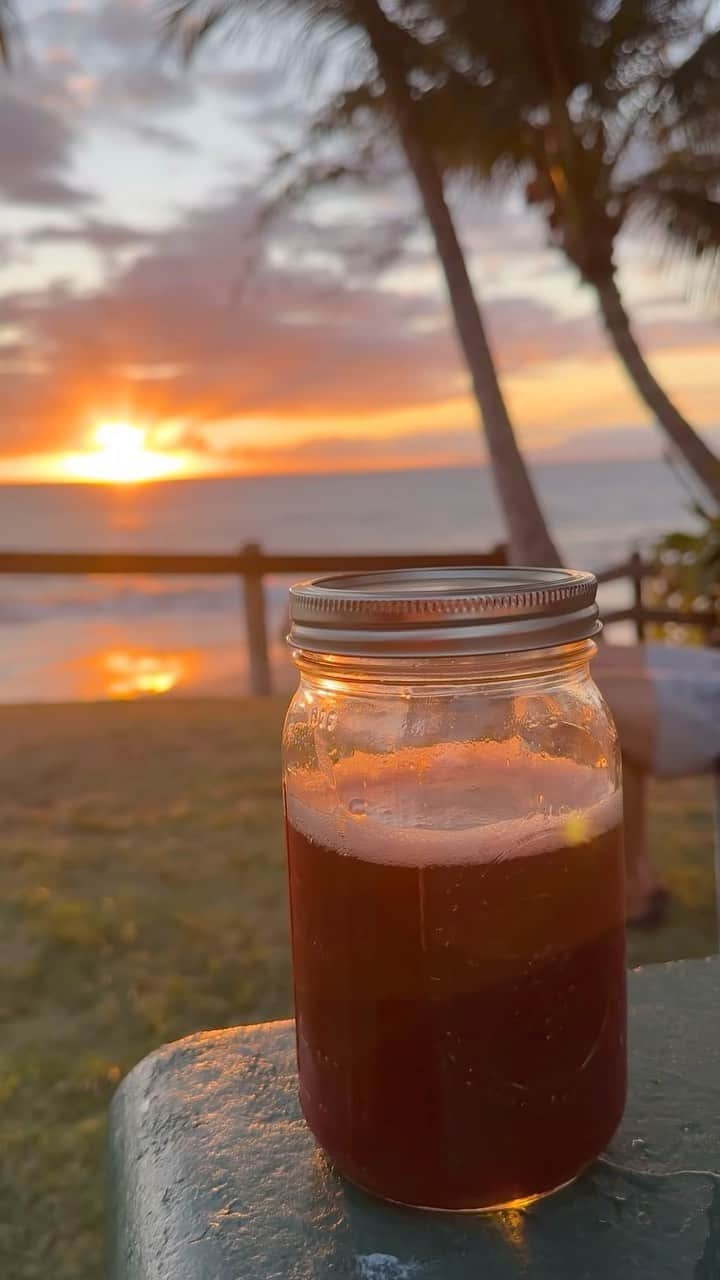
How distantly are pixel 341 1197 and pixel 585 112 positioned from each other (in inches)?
392

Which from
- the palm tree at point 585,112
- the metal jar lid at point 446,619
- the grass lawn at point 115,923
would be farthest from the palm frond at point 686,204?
the metal jar lid at point 446,619

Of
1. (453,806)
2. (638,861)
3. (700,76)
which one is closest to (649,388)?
(700,76)

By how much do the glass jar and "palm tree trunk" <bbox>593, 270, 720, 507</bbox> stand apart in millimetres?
8231

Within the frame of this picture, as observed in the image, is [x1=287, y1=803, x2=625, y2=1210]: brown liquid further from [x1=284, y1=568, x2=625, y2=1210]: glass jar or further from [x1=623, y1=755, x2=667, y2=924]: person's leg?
[x1=623, y1=755, x2=667, y2=924]: person's leg

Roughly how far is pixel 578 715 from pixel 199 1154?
1.52 feet

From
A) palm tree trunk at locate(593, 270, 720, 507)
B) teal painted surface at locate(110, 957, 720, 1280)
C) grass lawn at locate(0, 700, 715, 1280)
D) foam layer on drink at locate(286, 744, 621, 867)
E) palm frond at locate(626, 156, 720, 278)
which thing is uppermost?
palm frond at locate(626, 156, 720, 278)

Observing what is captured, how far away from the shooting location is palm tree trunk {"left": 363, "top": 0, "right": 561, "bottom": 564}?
7.16 meters

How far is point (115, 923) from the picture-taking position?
3.75 m

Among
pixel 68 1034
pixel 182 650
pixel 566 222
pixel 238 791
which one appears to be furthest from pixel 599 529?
pixel 68 1034

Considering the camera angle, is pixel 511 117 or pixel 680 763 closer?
pixel 680 763

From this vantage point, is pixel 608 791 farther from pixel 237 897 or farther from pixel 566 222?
pixel 566 222

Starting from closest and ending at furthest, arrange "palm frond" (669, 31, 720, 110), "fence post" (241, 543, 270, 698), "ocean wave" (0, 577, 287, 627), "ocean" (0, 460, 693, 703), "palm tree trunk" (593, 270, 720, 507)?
"fence post" (241, 543, 270, 698) → "palm tree trunk" (593, 270, 720, 507) → "palm frond" (669, 31, 720, 110) → "ocean" (0, 460, 693, 703) → "ocean wave" (0, 577, 287, 627)

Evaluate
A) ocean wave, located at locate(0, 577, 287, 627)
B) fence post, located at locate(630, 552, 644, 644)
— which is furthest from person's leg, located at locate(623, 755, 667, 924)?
ocean wave, located at locate(0, 577, 287, 627)

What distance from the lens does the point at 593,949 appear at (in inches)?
29.1
